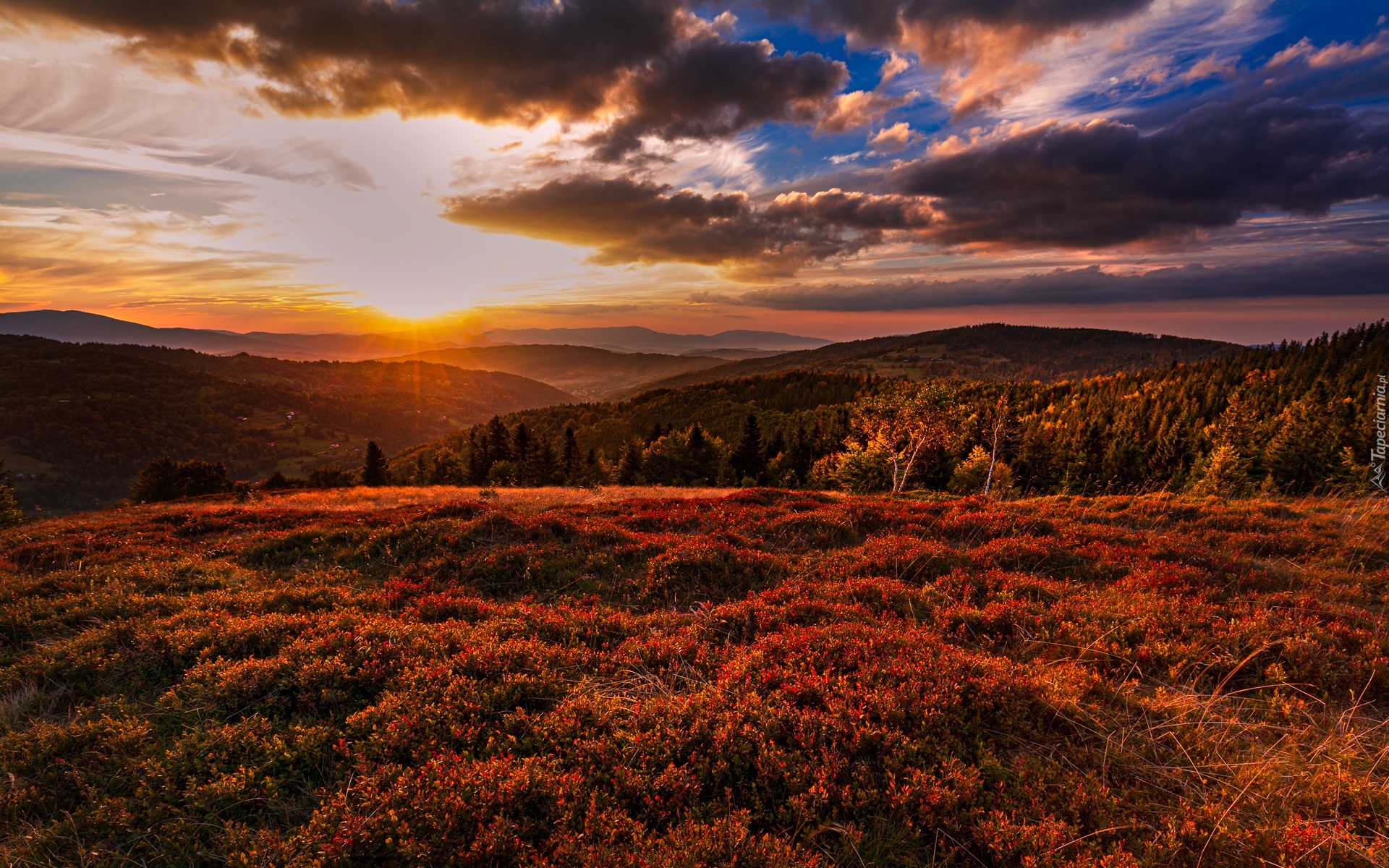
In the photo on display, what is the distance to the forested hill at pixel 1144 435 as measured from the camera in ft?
218

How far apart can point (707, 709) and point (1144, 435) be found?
397ft

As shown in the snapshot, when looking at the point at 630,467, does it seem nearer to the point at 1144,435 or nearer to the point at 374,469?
the point at 374,469

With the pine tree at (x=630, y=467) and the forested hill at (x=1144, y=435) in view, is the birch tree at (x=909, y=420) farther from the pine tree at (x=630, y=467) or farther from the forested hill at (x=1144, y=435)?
the pine tree at (x=630, y=467)

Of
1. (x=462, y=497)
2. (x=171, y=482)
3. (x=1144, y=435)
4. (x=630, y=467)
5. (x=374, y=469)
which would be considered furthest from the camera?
(x=1144, y=435)

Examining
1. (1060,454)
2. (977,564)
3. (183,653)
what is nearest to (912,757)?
(977,564)

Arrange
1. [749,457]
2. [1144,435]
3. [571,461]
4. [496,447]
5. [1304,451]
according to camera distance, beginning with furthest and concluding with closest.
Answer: [1144,435]
[496,447]
[571,461]
[749,457]
[1304,451]

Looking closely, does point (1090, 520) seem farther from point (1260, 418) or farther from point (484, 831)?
point (1260, 418)

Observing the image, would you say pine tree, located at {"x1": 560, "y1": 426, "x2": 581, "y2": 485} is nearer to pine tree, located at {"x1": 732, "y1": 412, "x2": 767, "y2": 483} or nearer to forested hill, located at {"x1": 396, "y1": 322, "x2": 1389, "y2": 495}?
forested hill, located at {"x1": 396, "y1": 322, "x2": 1389, "y2": 495}

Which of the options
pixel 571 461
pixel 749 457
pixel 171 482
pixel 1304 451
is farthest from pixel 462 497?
pixel 1304 451

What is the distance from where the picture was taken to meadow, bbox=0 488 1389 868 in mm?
4113

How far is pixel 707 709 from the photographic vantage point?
5422 mm

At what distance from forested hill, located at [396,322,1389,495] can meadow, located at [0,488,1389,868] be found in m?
15.9

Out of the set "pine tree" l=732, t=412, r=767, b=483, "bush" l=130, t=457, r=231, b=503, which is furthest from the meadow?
"pine tree" l=732, t=412, r=767, b=483

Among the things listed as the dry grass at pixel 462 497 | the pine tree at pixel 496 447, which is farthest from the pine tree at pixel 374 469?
the dry grass at pixel 462 497
